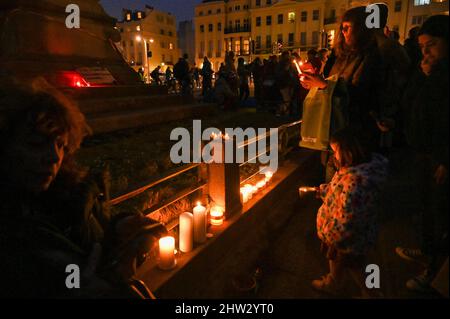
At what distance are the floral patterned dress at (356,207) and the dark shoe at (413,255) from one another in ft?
2.81

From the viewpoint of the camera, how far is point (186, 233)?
3.02m

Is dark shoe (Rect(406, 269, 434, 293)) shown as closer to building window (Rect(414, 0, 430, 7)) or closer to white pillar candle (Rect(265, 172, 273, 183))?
white pillar candle (Rect(265, 172, 273, 183))

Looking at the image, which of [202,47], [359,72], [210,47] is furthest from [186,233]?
[202,47]

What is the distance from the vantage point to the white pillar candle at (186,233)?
119 inches

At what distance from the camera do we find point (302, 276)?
131 inches

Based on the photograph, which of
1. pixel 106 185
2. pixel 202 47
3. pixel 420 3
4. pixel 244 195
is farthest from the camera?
pixel 202 47

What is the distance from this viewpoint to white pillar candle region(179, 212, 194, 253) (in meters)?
3.03

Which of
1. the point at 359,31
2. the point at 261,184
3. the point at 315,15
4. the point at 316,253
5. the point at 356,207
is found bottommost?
the point at 316,253

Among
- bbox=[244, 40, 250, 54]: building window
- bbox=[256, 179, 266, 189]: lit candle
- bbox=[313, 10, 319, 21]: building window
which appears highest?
bbox=[313, 10, 319, 21]: building window

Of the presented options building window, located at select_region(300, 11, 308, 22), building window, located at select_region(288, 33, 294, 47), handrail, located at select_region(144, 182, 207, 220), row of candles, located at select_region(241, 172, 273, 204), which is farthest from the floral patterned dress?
building window, located at select_region(288, 33, 294, 47)

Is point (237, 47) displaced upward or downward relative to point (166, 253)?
upward

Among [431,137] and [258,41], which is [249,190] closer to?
[431,137]

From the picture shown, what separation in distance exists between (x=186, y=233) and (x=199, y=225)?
0.18 metres

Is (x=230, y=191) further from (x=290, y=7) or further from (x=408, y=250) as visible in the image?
(x=290, y=7)
